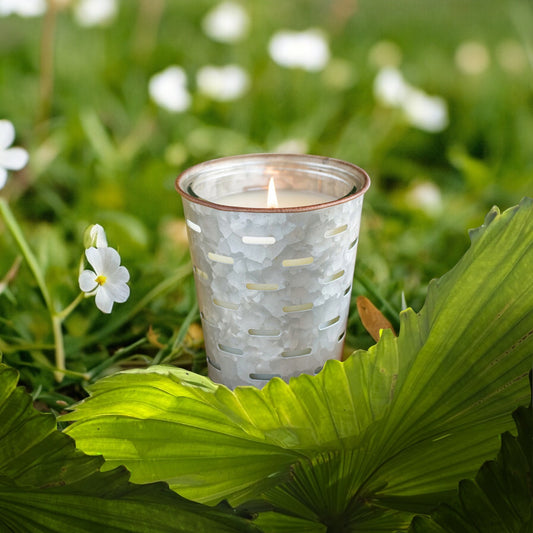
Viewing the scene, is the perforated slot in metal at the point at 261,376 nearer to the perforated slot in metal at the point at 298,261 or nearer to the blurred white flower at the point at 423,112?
the perforated slot in metal at the point at 298,261

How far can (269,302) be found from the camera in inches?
15.7

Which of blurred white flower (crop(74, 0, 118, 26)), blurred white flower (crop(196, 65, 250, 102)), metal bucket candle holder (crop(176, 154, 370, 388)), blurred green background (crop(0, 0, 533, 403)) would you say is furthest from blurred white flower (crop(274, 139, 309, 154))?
metal bucket candle holder (crop(176, 154, 370, 388))

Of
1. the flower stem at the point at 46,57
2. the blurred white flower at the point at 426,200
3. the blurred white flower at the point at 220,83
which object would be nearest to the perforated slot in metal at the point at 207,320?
the blurred white flower at the point at 426,200

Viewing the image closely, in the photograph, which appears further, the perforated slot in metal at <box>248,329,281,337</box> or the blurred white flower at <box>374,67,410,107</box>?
the blurred white flower at <box>374,67,410,107</box>

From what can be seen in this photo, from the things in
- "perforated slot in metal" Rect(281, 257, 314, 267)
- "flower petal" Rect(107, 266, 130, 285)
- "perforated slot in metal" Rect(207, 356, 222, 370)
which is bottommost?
"perforated slot in metal" Rect(207, 356, 222, 370)

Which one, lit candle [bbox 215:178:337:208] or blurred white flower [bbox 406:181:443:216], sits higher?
blurred white flower [bbox 406:181:443:216]

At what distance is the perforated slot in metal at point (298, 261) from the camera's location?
39 cm

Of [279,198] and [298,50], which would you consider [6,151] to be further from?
[298,50]

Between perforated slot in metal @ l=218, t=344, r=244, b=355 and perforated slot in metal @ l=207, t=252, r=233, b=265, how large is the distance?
6 cm

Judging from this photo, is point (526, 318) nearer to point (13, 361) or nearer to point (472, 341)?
point (472, 341)

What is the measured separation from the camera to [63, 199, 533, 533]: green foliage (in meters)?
0.33

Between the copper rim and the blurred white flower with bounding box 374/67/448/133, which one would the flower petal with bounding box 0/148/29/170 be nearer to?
the copper rim

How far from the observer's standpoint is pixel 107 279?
0.41 m

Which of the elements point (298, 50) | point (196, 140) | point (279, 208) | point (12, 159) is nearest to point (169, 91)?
point (196, 140)
